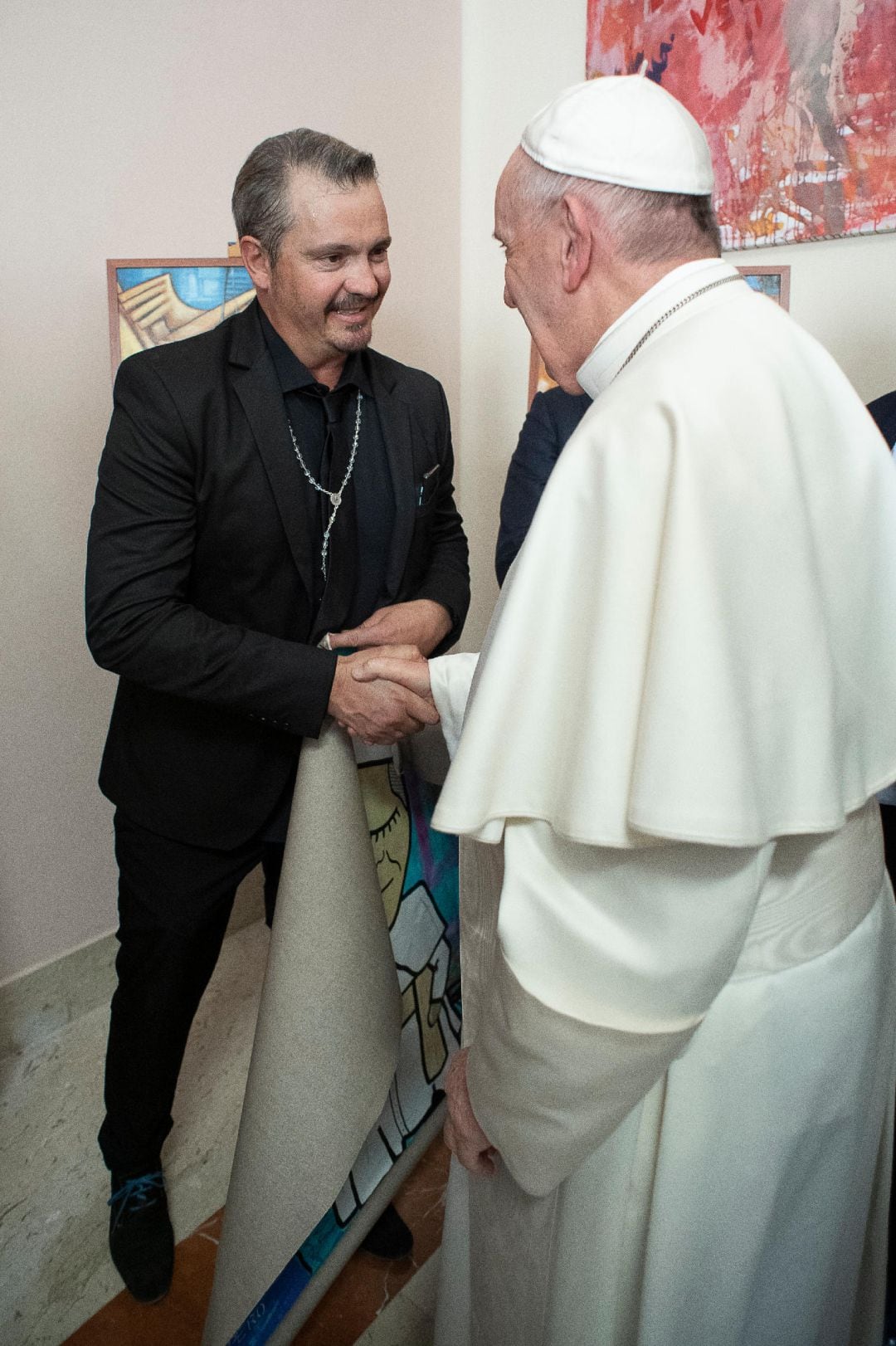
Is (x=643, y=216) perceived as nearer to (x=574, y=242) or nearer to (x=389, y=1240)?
(x=574, y=242)

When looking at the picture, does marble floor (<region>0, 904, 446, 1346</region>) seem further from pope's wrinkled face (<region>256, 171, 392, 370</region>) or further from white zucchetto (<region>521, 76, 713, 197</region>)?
white zucchetto (<region>521, 76, 713, 197</region>)

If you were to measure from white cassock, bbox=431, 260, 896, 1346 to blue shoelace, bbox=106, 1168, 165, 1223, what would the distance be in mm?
1245

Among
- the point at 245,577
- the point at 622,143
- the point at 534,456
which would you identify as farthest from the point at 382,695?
the point at 534,456

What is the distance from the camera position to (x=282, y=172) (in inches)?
72.1

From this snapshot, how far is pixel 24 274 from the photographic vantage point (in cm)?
250

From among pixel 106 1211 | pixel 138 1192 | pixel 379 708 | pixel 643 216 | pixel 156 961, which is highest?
pixel 643 216

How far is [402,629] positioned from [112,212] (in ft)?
5.07

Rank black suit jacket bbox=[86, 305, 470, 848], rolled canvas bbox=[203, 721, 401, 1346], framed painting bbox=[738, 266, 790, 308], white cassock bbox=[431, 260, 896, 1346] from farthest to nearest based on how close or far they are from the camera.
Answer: framed painting bbox=[738, 266, 790, 308], black suit jacket bbox=[86, 305, 470, 848], rolled canvas bbox=[203, 721, 401, 1346], white cassock bbox=[431, 260, 896, 1346]

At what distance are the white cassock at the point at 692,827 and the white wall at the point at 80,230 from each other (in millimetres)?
1849

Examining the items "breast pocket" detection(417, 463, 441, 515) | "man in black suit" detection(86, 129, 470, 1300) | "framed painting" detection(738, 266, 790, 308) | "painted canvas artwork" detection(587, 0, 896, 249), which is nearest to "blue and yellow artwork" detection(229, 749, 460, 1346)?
"man in black suit" detection(86, 129, 470, 1300)

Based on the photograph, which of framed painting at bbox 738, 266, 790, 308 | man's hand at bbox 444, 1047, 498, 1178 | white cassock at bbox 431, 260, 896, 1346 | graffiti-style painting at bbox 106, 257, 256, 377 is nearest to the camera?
white cassock at bbox 431, 260, 896, 1346

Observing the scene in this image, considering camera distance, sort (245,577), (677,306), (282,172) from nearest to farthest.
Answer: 1. (677,306)
2. (282,172)
3. (245,577)

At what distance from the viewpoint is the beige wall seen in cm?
251

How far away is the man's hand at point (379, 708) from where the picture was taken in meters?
1.72
